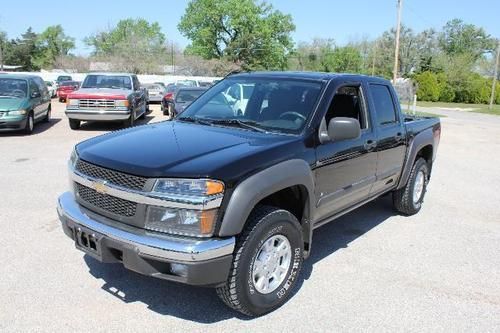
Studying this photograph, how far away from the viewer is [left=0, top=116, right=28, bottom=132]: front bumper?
12.2 m

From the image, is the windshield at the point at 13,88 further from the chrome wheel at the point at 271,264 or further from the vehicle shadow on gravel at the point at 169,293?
the chrome wheel at the point at 271,264

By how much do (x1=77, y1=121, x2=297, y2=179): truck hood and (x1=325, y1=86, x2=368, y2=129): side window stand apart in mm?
810

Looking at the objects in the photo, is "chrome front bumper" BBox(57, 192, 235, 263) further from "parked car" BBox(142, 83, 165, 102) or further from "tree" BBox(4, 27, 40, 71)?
"tree" BBox(4, 27, 40, 71)

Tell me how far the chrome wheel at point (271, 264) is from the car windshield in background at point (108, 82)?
12.8 meters

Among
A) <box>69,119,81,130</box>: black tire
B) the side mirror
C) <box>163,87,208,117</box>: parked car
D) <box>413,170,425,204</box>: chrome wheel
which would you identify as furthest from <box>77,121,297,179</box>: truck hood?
<box>163,87,208,117</box>: parked car

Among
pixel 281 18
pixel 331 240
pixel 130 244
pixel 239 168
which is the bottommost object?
pixel 331 240

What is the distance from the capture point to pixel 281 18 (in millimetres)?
78000

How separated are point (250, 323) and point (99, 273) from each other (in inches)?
60.1

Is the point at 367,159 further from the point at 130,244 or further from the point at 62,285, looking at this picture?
the point at 62,285

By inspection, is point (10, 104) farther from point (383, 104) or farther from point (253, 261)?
point (253, 261)

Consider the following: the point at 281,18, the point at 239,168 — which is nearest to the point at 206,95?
the point at 239,168

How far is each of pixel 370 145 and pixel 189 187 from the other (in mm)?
2450

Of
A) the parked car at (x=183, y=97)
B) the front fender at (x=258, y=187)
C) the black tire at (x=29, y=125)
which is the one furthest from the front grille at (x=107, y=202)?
the parked car at (x=183, y=97)

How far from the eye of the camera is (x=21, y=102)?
12711mm
